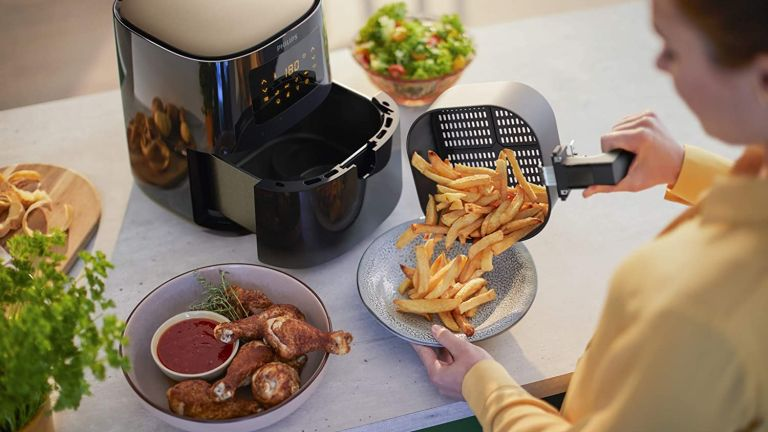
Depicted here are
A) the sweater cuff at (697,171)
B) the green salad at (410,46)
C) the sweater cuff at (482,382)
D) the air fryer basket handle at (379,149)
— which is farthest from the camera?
the green salad at (410,46)

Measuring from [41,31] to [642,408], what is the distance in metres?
3.52

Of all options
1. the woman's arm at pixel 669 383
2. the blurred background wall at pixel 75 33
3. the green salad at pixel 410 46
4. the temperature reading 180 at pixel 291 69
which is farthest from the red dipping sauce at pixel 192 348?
the blurred background wall at pixel 75 33

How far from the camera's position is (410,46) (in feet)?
6.26

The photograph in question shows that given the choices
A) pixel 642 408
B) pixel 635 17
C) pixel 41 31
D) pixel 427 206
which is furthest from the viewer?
pixel 41 31

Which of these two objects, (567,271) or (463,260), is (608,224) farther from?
(463,260)

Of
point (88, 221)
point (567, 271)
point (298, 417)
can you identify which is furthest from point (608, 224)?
point (88, 221)

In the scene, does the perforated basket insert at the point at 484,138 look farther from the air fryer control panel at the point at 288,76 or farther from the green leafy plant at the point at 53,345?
the green leafy plant at the point at 53,345

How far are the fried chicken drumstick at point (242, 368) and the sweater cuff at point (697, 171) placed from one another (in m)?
0.74

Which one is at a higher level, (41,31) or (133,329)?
(133,329)

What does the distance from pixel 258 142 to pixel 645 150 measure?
65 centimetres

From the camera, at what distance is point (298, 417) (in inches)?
51.2

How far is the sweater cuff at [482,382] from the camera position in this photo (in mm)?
1211

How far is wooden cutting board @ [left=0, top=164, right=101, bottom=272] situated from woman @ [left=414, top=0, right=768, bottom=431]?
1010 mm

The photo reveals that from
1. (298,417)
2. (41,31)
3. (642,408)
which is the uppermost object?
(642,408)
